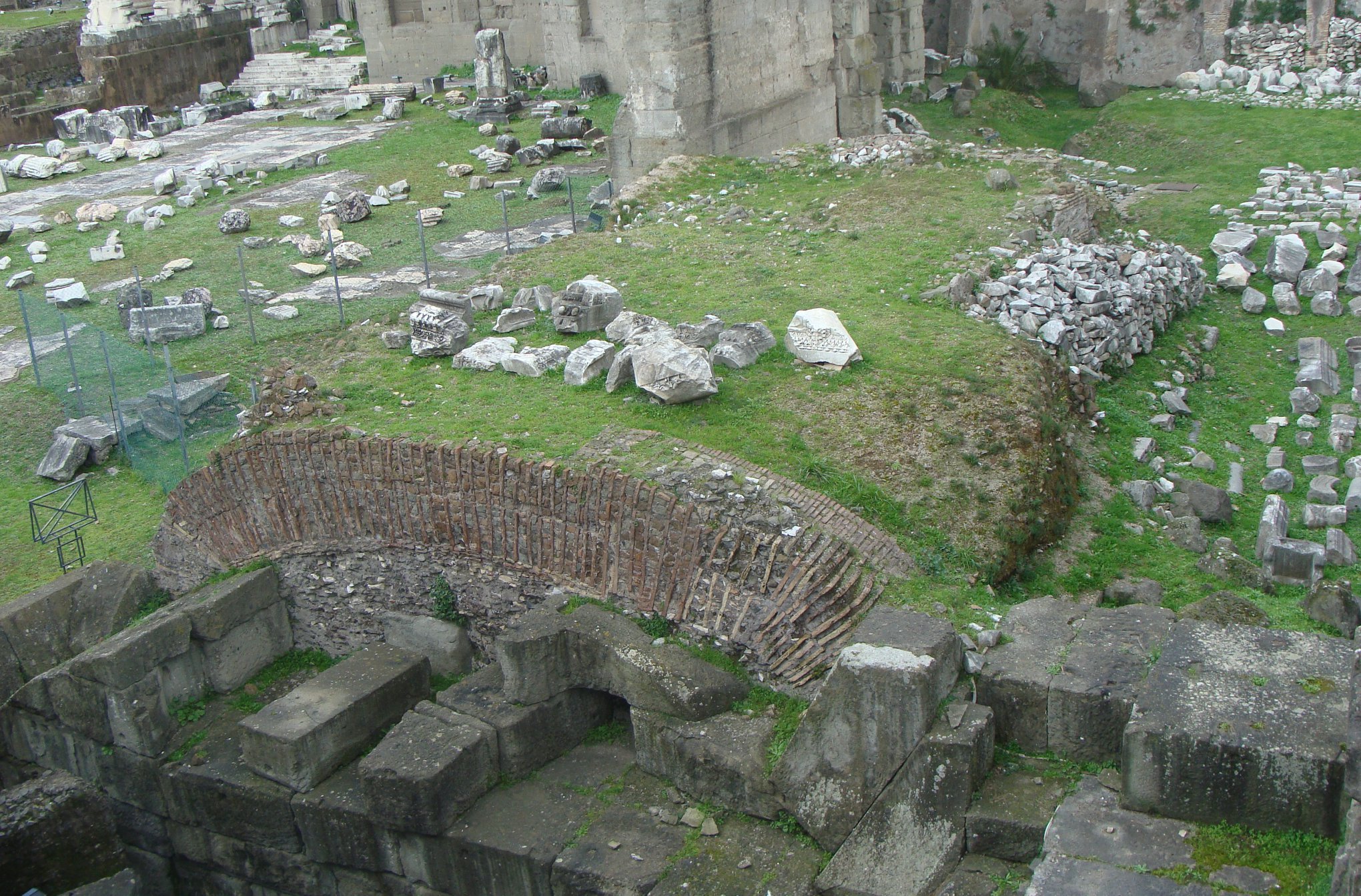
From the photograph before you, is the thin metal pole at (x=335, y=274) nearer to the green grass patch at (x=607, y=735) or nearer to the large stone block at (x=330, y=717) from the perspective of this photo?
the large stone block at (x=330, y=717)

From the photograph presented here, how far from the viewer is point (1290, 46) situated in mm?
20250

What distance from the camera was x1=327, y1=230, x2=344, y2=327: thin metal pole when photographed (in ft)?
37.9

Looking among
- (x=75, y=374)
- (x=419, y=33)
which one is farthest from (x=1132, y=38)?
(x=75, y=374)

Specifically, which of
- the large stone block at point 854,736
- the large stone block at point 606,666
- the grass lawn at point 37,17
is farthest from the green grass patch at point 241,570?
the grass lawn at point 37,17

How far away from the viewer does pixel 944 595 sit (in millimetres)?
6566

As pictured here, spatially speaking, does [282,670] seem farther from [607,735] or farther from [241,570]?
[607,735]

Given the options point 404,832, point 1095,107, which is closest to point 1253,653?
point 404,832

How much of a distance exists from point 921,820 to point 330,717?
3319 mm

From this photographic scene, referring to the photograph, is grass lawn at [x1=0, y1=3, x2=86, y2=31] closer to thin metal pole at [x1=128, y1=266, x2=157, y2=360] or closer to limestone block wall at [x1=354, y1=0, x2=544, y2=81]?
limestone block wall at [x1=354, y1=0, x2=544, y2=81]

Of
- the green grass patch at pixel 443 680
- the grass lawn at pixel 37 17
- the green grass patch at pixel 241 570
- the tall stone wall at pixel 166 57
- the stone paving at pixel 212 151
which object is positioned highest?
the grass lawn at pixel 37 17

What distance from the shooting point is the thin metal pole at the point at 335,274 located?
11539 millimetres

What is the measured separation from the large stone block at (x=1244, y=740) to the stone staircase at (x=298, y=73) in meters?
23.3

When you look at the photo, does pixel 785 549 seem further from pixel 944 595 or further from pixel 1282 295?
pixel 1282 295

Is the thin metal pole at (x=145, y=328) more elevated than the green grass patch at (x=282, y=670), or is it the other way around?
the thin metal pole at (x=145, y=328)
